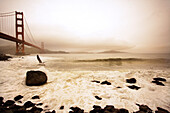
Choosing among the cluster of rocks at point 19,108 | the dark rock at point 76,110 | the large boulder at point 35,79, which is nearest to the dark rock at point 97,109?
the dark rock at point 76,110

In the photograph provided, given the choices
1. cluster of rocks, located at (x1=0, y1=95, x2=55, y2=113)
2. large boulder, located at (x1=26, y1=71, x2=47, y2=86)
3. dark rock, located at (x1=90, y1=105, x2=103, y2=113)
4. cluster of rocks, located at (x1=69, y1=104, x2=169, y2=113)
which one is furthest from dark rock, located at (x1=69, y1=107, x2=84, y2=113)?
large boulder, located at (x1=26, y1=71, x2=47, y2=86)

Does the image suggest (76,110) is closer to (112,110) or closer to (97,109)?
(97,109)

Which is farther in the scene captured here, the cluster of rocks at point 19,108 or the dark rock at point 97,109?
the dark rock at point 97,109

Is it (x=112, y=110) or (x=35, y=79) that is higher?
Result: (x=35, y=79)

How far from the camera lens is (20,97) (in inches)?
116

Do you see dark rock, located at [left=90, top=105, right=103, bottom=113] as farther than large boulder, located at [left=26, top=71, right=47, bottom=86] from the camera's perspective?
No

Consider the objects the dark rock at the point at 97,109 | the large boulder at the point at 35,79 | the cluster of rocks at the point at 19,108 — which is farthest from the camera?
the large boulder at the point at 35,79

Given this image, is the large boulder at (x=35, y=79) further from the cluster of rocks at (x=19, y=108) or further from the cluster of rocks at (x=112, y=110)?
the cluster of rocks at (x=112, y=110)

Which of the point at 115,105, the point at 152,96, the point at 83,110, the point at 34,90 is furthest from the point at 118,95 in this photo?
the point at 34,90

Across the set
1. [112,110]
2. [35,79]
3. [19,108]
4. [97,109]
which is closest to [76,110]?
[97,109]

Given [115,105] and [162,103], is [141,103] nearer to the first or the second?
[162,103]

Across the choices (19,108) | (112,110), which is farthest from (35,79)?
(112,110)

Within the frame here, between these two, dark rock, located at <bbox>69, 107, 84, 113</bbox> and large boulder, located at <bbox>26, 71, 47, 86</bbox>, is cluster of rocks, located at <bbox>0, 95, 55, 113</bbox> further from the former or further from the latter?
large boulder, located at <bbox>26, 71, 47, 86</bbox>

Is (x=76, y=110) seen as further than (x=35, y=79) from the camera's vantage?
No
